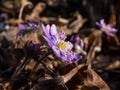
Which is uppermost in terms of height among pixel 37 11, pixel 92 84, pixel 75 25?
pixel 37 11

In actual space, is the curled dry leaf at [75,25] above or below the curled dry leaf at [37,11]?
below

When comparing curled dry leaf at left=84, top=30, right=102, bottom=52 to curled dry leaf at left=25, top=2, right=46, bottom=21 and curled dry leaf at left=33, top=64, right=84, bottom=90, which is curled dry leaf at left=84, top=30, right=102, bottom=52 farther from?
curled dry leaf at left=33, top=64, right=84, bottom=90

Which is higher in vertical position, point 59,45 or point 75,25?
point 75,25

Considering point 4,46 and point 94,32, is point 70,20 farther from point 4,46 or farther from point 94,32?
point 4,46

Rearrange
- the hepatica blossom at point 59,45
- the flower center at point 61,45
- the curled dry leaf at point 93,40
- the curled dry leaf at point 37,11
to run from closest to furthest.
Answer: the hepatica blossom at point 59,45 → the flower center at point 61,45 → the curled dry leaf at point 93,40 → the curled dry leaf at point 37,11

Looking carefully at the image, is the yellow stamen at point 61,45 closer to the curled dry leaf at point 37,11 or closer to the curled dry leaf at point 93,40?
the curled dry leaf at point 93,40

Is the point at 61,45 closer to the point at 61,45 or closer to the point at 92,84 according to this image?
the point at 61,45

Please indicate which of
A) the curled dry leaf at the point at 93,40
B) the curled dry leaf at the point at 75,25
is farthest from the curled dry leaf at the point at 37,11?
the curled dry leaf at the point at 93,40

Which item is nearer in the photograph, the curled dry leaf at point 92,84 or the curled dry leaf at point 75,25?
the curled dry leaf at point 92,84

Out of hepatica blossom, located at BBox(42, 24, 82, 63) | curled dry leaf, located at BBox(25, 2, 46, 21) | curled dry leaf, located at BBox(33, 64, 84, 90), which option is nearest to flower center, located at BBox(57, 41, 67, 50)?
hepatica blossom, located at BBox(42, 24, 82, 63)

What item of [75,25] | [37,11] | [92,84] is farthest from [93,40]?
[92,84]
